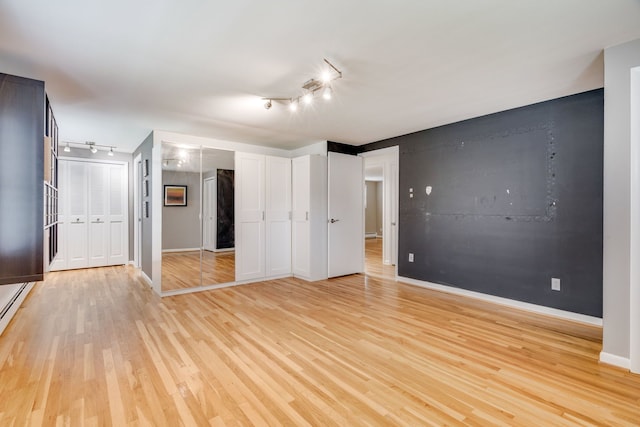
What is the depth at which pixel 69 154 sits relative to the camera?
5672mm

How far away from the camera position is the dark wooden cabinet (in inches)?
93.6

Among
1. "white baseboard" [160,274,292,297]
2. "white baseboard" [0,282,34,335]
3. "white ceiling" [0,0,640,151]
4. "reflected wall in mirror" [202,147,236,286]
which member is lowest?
"white baseboard" [160,274,292,297]

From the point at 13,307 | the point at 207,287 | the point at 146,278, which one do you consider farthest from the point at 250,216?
the point at 13,307

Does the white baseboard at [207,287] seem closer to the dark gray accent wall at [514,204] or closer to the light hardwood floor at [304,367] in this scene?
the light hardwood floor at [304,367]

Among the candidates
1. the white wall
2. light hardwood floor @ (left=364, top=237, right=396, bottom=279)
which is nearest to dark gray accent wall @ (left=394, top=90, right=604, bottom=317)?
light hardwood floor @ (left=364, top=237, right=396, bottom=279)

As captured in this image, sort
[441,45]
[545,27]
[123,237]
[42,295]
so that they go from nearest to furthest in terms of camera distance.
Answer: [545,27], [441,45], [42,295], [123,237]

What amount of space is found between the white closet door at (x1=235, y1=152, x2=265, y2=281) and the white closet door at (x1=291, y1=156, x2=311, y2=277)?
59cm

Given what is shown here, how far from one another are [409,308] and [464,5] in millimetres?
3001

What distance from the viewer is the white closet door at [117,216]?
6.07 metres

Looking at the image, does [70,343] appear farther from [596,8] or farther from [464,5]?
[596,8]

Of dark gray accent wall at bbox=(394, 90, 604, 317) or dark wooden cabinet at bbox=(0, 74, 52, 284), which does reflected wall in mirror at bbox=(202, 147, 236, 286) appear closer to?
dark wooden cabinet at bbox=(0, 74, 52, 284)

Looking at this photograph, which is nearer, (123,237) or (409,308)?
(409,308)

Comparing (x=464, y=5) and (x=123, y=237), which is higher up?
(x=464, y=5)

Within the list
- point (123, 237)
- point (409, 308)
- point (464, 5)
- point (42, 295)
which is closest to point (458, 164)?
point (409, 308)
